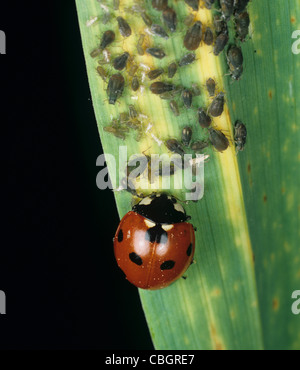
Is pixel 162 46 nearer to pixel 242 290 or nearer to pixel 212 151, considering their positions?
pixel 212 151

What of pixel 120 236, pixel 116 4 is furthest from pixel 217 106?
pixel 120 236

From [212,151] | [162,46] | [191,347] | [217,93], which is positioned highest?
[162,46]

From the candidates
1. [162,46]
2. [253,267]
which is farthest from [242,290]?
[162,46]

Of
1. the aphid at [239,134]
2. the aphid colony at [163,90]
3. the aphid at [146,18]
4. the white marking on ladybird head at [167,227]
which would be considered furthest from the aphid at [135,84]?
the white marking on ladybird head at [167,227]

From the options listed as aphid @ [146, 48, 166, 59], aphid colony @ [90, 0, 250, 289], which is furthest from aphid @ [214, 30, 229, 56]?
aphid @ [146, 48, 166, 59]

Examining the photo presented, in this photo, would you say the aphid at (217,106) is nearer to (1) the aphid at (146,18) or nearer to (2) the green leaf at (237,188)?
(2) the green leaf at (237,188)

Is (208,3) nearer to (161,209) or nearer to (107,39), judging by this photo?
(107,39)

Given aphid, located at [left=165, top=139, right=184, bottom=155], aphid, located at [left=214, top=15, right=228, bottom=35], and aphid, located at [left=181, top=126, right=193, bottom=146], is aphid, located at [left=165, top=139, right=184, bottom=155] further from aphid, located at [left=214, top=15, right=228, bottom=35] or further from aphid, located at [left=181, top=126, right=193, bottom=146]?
aphid, located at [left=214, top=15, right=228, bottom=35]
